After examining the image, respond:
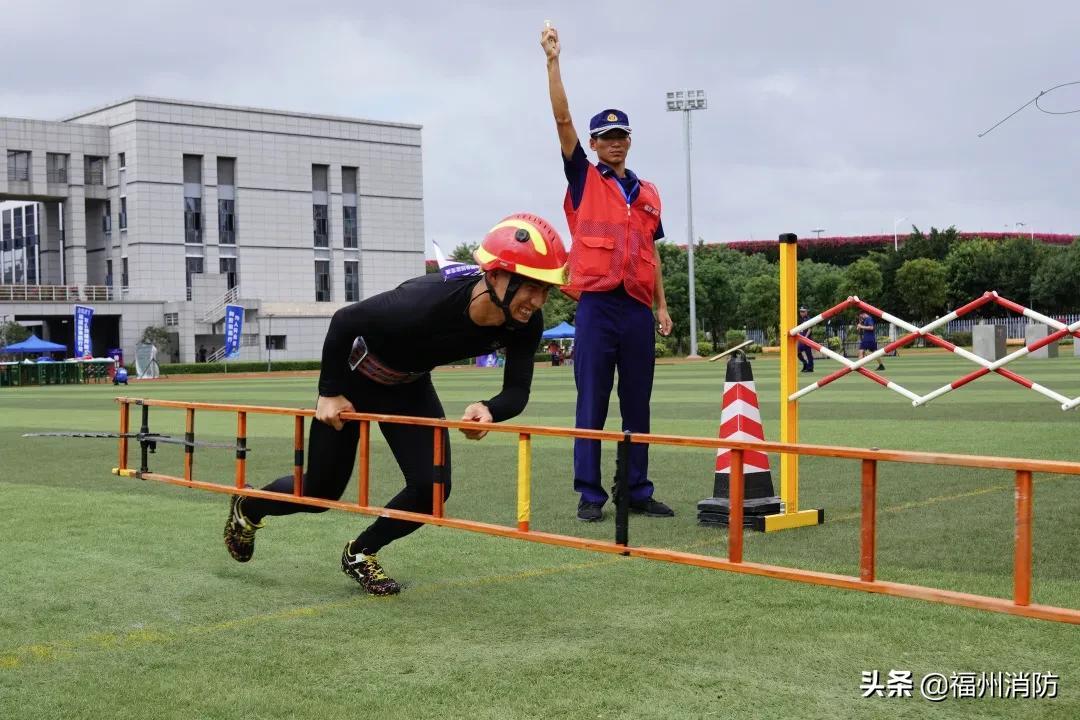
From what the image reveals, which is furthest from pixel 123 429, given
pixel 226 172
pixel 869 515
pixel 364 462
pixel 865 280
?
pixel 226 172

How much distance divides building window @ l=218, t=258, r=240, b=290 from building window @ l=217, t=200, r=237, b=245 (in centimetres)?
110

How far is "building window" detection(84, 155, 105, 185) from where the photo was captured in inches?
2857

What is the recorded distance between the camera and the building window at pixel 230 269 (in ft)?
245

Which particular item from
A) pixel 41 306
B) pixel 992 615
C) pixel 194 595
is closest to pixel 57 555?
pixel 194 595

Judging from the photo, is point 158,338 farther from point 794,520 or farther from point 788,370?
point 794,520

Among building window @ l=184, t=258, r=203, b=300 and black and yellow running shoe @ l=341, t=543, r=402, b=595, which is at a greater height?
building window @ l=184, t=258, r=203, b=300

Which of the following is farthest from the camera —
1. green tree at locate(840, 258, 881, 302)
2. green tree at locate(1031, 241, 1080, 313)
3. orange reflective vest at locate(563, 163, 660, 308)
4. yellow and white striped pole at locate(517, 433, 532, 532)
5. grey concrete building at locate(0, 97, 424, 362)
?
grey concrete building at locate(0, 97, 424, 362)

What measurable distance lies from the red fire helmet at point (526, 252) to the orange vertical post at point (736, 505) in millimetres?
1164

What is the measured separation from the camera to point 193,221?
7369 centimetres

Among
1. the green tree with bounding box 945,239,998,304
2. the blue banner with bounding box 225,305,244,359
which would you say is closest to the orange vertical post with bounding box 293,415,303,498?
the blue banner with bounding box 225,305,244,359

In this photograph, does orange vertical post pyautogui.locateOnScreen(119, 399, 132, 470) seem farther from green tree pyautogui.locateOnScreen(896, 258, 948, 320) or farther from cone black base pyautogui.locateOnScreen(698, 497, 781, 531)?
green tree pyautogui.locateOnScreen(896, 258, 948, 320)

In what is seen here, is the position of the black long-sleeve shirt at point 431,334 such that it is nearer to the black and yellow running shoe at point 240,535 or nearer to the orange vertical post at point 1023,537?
Answer: the black and yellow running shoe at point 240,535

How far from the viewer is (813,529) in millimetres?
7297

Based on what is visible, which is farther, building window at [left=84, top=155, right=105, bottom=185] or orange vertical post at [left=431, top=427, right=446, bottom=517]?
building window at [left=84, top=155, right=105, bottom=185]
